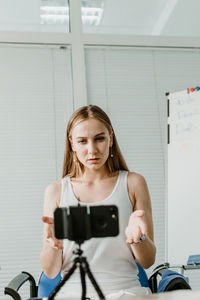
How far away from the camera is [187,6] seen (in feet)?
9.78

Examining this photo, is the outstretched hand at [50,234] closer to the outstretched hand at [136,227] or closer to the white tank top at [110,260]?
the outstretched hand at [136,227]

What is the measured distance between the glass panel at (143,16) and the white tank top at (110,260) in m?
1.88

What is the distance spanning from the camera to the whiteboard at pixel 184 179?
6.89ft

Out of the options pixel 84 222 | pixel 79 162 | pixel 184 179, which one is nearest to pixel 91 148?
pixel 79 162

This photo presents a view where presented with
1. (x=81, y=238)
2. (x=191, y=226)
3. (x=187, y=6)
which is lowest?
(x=191, y=226)

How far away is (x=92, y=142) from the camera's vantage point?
4.50 feet

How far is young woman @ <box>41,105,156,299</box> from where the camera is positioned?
128 cm

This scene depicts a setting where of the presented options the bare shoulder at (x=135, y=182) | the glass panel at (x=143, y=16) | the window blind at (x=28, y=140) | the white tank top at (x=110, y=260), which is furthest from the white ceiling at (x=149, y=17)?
the white tank top at (x=110, y=260)

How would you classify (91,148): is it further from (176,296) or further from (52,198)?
(176,296)

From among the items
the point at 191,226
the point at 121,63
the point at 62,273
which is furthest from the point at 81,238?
the point at 121,63

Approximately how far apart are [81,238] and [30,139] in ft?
6.46

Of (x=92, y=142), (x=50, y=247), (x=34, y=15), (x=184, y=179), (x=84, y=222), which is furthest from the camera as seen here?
(x=34, y=15)

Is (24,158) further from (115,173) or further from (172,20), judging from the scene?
(172,20)

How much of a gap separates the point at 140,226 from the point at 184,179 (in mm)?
1269
